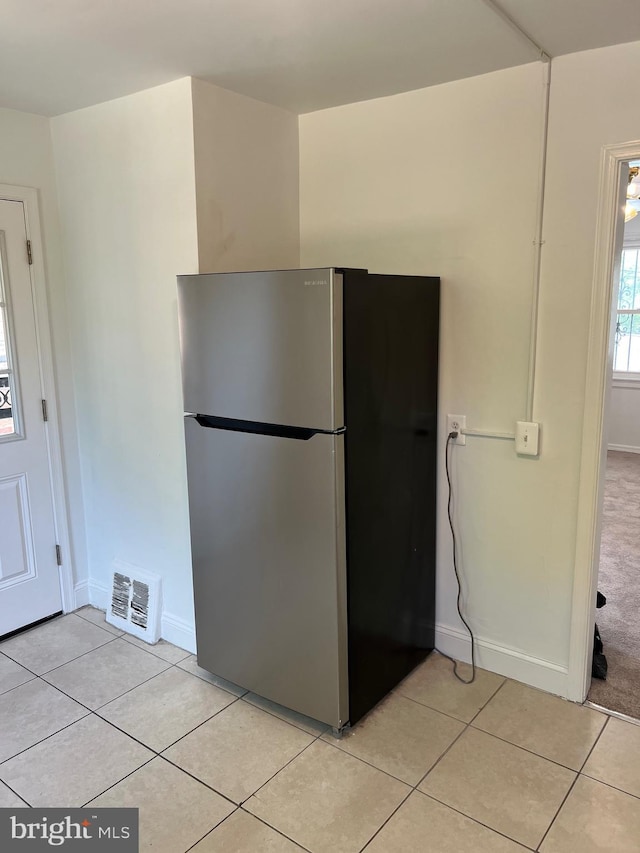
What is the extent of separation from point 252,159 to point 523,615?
6.90 feet

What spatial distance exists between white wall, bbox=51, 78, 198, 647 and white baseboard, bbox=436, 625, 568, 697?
1110mm

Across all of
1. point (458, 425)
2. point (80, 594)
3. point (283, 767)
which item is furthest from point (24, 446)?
point (458, 425)

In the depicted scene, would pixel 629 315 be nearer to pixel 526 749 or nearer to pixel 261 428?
pixel 526 749

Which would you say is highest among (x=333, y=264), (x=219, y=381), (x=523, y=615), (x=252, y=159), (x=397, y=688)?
(x=252, y=159)

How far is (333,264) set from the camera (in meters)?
2.79

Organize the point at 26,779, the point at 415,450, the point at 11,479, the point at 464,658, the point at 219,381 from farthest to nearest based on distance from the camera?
1. the point at 11,479
2. the point at 464,658
3. the point at 415,450
4. the point at 219,381
5. the point at 26,779

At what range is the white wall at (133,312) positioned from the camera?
2445mm

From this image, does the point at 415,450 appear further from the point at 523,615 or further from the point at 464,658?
the point at 464,658

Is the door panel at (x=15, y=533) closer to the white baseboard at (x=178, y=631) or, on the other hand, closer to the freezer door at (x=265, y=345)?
the white baseboard at (x=178, y=631)

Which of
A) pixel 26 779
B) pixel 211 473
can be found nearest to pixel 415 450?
pixel 211 473

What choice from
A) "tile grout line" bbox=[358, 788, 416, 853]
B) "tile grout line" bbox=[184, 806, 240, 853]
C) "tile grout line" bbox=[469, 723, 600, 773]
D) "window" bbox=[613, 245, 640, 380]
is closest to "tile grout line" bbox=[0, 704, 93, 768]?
"tile grout line" bbox=[184, 806, 240, 853]

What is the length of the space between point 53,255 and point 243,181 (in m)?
1.02

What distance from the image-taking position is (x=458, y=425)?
253 centimetres

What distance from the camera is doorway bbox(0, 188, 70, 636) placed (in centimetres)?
281
